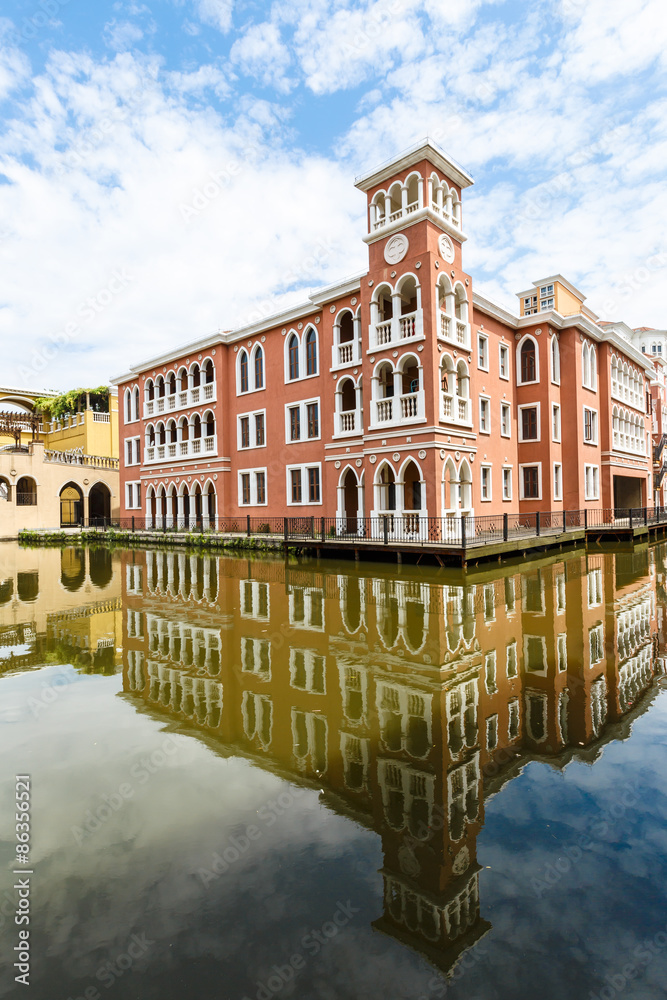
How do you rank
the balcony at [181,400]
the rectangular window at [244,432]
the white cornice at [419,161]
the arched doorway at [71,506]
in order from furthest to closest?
the arched doorway at [71,506] < the balcony at [181,400] < the rectangular window at [244,432] < the white cornice at [419,161]

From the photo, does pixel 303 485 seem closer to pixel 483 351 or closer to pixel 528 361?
pixel 483 351

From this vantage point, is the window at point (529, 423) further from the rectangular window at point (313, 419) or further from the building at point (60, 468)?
the building at point (60, 468)

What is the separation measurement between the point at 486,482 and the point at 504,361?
→ 668 centimetres

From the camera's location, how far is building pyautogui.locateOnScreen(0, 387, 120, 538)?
1542 inches

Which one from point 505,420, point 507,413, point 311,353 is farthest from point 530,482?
point 311,353

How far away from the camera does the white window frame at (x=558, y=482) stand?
2625cm

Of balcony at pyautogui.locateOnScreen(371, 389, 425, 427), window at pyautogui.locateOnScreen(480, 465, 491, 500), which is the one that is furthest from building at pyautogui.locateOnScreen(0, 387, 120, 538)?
window at pyautogui.locateOnScreen(480, 465, 491, 500)

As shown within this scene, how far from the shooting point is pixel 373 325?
69.1ft

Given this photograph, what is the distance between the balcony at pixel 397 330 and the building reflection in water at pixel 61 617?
41.2ft

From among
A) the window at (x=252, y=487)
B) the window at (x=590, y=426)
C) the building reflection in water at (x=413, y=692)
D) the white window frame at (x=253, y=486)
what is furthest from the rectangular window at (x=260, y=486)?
the window at (x=590, y=426)

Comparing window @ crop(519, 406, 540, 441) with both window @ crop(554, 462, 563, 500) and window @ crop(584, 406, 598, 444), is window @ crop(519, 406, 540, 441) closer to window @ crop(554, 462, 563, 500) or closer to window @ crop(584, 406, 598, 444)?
window @ crop(554, 462, 563, 500)

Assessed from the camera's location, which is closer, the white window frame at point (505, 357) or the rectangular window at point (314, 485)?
the rectangular window at point (314, 485)

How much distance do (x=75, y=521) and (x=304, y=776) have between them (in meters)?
47.9

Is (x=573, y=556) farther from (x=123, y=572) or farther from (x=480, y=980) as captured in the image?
(x=480, y=980)
